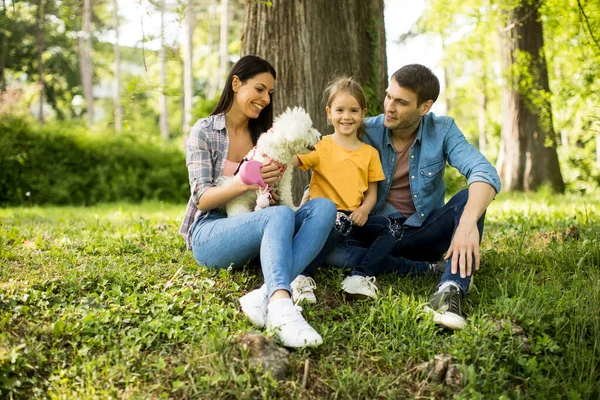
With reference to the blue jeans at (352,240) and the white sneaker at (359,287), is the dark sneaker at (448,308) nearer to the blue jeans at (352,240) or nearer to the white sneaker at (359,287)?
the white sneaker at (359,287)

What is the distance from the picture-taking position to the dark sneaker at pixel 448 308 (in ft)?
10.2

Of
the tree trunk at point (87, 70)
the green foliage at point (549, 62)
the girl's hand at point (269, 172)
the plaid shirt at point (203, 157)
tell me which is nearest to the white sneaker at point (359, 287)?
the girl's hand at point (269, 172)

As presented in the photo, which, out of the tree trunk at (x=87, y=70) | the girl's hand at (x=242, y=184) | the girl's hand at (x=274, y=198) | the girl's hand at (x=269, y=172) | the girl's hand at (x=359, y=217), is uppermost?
the tree trunk at (x=87, y=70)

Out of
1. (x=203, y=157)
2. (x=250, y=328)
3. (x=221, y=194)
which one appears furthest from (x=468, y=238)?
(x=203, y=157)

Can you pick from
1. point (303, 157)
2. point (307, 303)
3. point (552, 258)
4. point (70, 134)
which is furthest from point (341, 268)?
point (70, 134)

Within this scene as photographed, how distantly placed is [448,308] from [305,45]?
9.22 feet

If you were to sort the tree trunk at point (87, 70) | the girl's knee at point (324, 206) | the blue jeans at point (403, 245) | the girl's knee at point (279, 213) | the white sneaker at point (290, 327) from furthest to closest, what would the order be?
1. the tree trunk at point (87, 70)
2. the blue jeans at point (403, 245)
3. the girl's knee at point (324, 206)
4. the girl's knee at point (279, 213)
5. the white sneaker at point (290, 327)

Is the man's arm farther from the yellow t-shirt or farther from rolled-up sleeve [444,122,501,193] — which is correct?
the yellow t-shirt

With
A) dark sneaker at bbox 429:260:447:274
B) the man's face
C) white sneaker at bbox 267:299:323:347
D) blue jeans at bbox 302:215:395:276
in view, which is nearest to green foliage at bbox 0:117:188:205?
blue jeans at bbox 302:215:395:276

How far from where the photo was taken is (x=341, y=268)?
12.6 ft

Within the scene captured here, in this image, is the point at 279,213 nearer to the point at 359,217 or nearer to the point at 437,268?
the point at 359,217

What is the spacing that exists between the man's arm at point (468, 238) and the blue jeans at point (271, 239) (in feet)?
2.60

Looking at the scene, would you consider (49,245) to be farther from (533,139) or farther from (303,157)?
(533,139)

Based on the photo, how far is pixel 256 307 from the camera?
3094 millimetres
